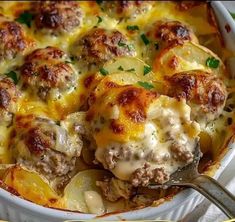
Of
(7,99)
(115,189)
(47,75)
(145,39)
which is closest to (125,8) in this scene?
(145,39)

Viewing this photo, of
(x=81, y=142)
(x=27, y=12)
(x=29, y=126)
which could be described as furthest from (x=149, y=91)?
(x=27, y=12)

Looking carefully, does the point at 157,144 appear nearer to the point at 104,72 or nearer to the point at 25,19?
the point at 104,72

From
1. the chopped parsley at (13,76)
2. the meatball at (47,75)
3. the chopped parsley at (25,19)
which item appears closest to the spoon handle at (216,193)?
the meatball at (47,75)

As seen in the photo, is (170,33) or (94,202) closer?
(94,202)

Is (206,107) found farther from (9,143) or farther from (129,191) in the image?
(9,143)

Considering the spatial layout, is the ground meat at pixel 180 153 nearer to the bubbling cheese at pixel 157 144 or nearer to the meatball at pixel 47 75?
the bubbling cheese at pixel 157 144

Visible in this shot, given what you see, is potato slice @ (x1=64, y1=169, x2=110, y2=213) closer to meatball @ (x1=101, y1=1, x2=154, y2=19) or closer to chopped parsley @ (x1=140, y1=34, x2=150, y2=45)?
chopped parsley @ (x1=140, y1=34, x2=150, y2=45)
